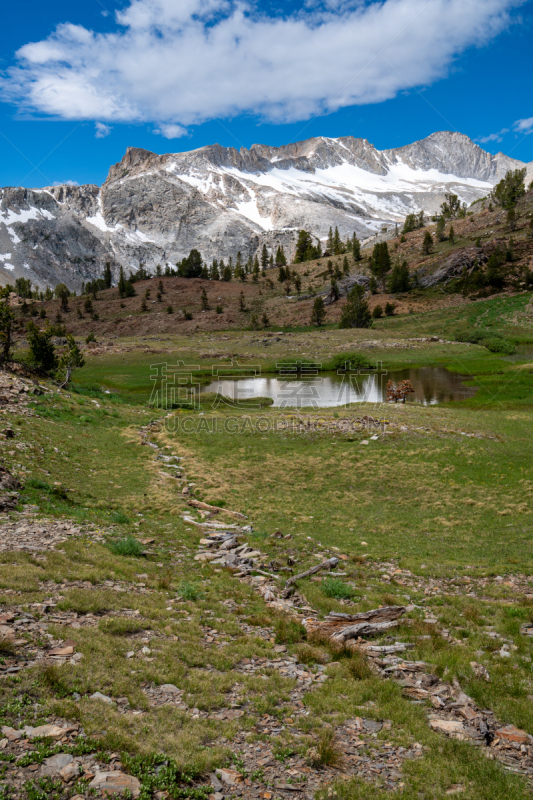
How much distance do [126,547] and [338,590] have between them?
6.52 m

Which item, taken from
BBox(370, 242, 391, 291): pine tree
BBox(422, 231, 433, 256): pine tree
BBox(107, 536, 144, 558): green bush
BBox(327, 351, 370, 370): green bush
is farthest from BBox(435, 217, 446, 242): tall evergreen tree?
BBox(107, 536, 144, 558): green bush

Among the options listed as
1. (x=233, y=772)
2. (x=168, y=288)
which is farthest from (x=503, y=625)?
(x=168, y=288)

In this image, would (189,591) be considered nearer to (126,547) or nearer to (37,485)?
(126,547)

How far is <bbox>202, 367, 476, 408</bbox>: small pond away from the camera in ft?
171

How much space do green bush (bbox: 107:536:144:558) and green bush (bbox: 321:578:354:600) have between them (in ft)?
19.1


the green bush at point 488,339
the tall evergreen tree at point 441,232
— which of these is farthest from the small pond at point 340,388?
the tall evergreen tree at point 441,232

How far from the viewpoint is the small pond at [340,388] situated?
52272mm

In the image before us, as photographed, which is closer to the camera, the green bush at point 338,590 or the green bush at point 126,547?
the green bush at point 338,590

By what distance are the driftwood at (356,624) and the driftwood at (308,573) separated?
164 cm

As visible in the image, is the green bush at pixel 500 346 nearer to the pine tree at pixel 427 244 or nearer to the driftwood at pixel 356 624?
the driftwood at pixel 356 624

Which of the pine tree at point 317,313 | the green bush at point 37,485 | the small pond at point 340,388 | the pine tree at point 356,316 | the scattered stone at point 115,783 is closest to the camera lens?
the scattered stone at point 115,783

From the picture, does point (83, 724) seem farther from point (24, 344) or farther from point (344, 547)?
point (24, 344)

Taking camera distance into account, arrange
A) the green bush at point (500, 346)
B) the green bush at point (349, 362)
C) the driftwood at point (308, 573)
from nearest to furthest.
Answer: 1. the driftwood at point (308, 573)
2. the green bush at point (500, 346)
3. the green bush at point (349, 362)

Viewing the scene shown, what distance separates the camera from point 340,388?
6141 centimetres
